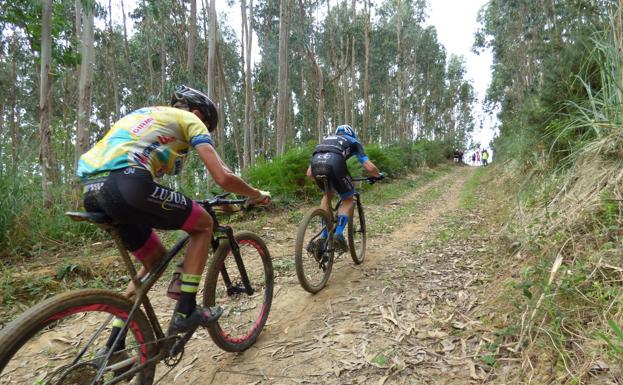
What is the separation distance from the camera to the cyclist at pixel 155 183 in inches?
74.0

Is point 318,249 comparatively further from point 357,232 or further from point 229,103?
point 229,103

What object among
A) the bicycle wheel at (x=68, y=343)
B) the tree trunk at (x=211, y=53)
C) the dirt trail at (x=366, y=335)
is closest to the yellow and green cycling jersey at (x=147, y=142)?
the bicycle wheel at (x=68, y=343)

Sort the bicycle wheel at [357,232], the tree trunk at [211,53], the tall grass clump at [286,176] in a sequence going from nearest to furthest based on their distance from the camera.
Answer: the bicycle wheel at [357,232] < the tall grass clump at [286,176] < the tree trunk at [211,53]

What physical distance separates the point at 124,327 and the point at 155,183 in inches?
30.8

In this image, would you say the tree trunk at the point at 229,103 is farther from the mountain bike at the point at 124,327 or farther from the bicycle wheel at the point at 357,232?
the mountain bike at the point at 124,327

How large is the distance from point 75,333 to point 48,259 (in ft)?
8.36

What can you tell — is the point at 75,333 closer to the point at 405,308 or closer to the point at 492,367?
the point at 405,308

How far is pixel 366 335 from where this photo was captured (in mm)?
2725

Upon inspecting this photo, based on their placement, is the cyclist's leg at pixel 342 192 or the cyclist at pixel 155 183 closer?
the cyclist at pixel 155 183

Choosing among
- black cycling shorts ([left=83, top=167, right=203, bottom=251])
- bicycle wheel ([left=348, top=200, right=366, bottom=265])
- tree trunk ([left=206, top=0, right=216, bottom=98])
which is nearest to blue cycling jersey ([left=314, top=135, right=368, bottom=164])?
bicycle wheel ([left=348, top=200, right=366, bottom=265])

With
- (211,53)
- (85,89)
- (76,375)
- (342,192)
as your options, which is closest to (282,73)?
(211,53)

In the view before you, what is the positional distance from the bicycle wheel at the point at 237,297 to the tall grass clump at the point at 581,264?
1837mm

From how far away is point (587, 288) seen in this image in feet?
6.72

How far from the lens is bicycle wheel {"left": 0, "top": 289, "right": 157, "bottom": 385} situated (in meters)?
1.43
